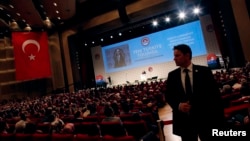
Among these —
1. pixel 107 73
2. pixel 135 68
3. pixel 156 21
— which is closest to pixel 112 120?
pixel 156 21

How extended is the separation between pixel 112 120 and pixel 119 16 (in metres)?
17.6

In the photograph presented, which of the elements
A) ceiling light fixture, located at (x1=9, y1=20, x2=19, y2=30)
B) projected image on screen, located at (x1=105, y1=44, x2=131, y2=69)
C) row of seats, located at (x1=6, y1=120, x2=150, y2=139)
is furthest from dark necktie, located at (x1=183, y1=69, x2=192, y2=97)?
ceiling light fixture, located at (x1=9, y1=20, x2=19, y2=30)

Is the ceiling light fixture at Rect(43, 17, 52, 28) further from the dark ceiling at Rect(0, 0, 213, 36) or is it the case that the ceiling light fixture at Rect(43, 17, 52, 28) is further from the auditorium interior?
the dark ceiling at Rect(0, 0, 213, 36)

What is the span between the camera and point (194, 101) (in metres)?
2.31

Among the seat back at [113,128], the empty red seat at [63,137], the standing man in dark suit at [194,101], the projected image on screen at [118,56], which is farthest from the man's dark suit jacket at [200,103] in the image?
the projected image on screen at [118,56]

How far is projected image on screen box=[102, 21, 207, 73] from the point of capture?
20656 millimetres

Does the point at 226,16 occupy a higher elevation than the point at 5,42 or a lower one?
lower

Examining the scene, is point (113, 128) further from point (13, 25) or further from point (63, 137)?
point (13, 25)

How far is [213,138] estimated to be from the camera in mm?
2096

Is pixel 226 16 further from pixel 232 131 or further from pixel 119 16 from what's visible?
pixel 232 131

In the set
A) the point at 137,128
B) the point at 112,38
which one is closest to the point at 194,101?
the point at 137,128

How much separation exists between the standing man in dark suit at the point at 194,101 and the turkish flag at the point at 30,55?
69.7 ft

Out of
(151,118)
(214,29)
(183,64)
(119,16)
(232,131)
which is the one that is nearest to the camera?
(232,131)

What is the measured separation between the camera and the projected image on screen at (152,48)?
20.7 meters
